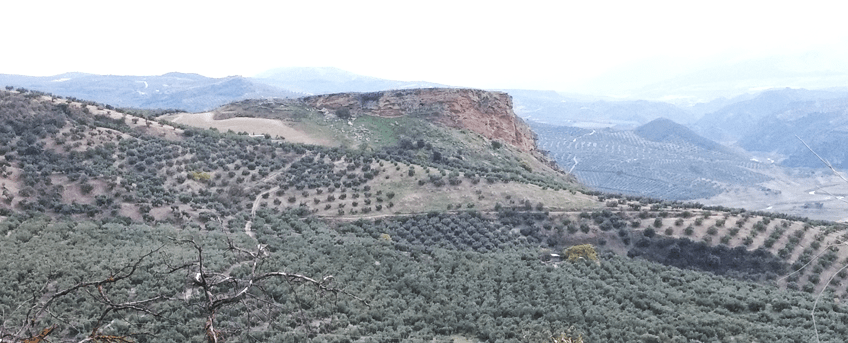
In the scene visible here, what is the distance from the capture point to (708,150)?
383ft

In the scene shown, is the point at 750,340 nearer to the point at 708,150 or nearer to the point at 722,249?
the point at 722,249

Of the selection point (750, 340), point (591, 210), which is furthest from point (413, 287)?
point (591, 210)

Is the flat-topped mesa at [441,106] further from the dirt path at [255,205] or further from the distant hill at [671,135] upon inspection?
the distant hill at [671,135]

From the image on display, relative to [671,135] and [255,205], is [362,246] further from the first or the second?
[671,135]

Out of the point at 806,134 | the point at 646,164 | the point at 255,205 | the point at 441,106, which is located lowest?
the point at 646,164

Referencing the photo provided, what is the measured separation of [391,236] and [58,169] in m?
19.5

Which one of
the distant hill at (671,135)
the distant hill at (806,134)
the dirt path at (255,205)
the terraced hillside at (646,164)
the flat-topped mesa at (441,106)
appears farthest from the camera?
the distant hill at (671,135)

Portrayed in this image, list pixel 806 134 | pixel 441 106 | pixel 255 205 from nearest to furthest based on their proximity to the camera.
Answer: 1. pixel 255 205
2. pixel 441 106
3. pixel 806 134

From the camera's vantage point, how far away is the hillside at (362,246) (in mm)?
15836

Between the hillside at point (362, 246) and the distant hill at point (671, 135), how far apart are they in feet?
325

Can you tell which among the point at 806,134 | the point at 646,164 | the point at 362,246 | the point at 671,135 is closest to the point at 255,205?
the point at 362,246

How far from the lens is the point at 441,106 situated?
2281 inches

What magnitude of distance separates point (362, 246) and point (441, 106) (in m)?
36.3

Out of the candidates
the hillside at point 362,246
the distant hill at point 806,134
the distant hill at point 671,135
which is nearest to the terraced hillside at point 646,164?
the distant hill at point 671,135
